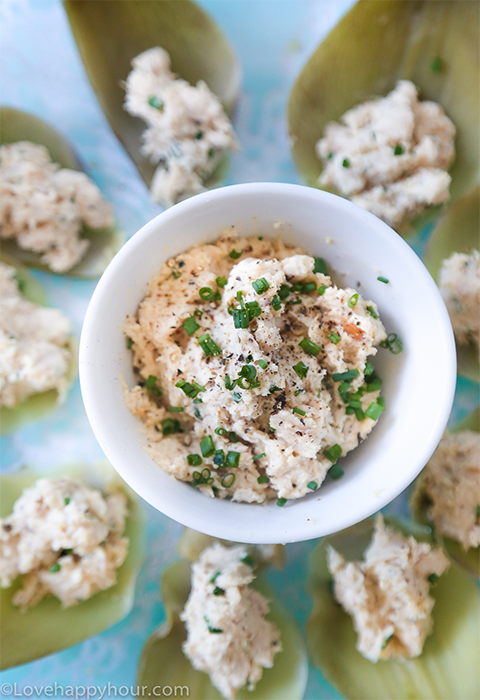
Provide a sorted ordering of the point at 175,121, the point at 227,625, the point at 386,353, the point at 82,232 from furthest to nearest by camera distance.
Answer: the point at 82,232
the point at 175,121
the point at 227,625
the point at 386,353

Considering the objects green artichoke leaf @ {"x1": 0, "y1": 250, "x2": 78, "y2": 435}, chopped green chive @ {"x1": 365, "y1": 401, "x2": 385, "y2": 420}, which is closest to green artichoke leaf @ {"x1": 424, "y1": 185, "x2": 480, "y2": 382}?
chopped green chive @ {"x1": 365, "y1": 401, "x2": 385, "y2": 420}

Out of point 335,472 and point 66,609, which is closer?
point 335,472

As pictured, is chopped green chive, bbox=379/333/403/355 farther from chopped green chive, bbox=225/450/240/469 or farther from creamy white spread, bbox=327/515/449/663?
creamy white spread, bbox=327/515/449/663

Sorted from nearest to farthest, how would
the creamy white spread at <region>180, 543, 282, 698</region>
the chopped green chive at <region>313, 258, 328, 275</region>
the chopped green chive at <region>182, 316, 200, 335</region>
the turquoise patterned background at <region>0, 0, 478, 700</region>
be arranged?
the chopped green chive at <region>182, 316, 200, 335</region>, the chopped green chive at <region>313, 258, 328, 275</region>, the creamy white spread at <region>180, 543, 282, 698</region>, the turquoise patterned background at <region>0, 0, 478, 700</region>

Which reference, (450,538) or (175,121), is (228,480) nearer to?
(450,538)

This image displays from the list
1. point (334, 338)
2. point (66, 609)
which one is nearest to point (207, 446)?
point (334, 338)

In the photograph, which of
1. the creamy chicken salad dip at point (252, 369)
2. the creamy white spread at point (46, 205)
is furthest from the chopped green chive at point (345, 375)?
the creamy white spread at point (46, 205)

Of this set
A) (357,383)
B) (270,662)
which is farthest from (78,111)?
(270,662)

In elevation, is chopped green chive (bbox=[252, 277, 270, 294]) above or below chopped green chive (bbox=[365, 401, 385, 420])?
above
